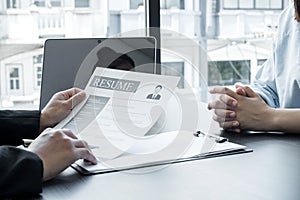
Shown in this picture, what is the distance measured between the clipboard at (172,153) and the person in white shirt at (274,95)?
131 mm

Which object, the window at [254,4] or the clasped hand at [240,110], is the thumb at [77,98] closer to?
the clasped hand at [240,110]

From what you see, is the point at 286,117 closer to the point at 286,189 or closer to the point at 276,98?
the point at 276,98

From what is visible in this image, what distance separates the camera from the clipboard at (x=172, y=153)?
76cm

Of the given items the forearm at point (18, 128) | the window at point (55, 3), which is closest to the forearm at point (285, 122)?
the forearm at point (18, 128)

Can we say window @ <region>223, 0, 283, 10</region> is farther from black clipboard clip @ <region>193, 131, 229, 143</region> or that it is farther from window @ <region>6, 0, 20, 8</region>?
black clipboard clip @ <region>193, 131, 229, 143</region>

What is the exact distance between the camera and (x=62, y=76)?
1.18 metres

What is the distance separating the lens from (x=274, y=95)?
1.32 meters

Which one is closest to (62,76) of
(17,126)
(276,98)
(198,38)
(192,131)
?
(17,126)

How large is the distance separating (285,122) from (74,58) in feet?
1.95

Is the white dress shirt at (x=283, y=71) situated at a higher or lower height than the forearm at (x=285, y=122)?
higher

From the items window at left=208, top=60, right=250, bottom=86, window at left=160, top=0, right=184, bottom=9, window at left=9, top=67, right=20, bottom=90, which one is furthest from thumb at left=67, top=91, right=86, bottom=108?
window at left=208, top=60, right=250, bottom=86

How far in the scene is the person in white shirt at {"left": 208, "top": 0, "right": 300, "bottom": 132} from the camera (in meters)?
1.04

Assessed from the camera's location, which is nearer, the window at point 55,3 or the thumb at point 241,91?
the thumb at point 241,91

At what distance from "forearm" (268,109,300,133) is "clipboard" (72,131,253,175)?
0.17m
